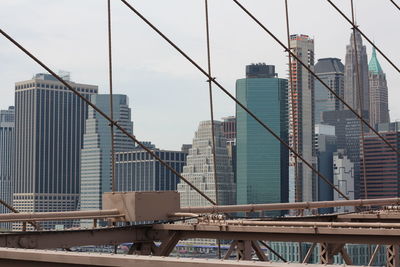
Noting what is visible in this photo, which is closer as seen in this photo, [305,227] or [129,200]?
[305,227]

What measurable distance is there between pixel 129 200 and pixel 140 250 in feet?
3.40

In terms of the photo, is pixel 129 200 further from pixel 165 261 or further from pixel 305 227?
pixel 165 261

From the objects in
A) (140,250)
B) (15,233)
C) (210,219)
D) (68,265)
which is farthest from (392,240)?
(68,265)

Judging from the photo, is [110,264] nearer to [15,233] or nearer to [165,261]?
[165,261]

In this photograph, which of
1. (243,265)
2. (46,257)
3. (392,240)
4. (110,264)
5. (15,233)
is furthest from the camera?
(392,240)

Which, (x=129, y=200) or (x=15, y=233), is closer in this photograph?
(x=15, y=233)

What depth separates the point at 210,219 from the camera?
49.7 ft

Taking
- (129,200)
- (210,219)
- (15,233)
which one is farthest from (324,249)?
(15,233)

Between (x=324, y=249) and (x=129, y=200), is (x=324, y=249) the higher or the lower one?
the lower one

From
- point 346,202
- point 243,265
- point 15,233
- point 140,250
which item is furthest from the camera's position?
point 346,202

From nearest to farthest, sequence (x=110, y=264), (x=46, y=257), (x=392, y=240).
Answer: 1. (x=110, y=264)
2. (x=46, y=257)
3. (x=392, y=240)

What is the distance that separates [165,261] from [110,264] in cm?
51

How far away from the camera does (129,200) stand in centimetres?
1562

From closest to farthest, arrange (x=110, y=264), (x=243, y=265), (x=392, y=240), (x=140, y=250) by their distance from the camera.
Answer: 1. (x=243, y=265)
2. (x=110, y=264)
3. (x=392, y=240)
4. (x=140, y=250)
